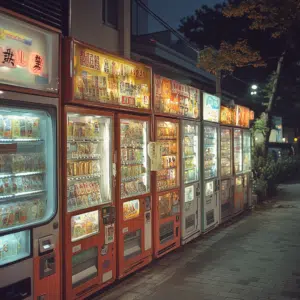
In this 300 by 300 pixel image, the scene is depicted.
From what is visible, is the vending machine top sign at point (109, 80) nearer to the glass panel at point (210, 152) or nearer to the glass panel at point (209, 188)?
the glass panel at point (210, 152)

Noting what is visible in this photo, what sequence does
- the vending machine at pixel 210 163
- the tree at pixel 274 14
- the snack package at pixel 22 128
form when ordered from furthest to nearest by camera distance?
1. the tree at pixel 274 14
2. the vending machine at pixel 210 163
3. the snack package at pixel 22 128

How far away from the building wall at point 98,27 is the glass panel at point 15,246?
5.96 m

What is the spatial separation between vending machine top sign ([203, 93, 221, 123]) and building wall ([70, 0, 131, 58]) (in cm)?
337

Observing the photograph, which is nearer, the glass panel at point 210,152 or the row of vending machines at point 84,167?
the row of vending machines at point 84,167

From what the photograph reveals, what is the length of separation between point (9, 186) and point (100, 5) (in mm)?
7824

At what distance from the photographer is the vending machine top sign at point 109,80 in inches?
189

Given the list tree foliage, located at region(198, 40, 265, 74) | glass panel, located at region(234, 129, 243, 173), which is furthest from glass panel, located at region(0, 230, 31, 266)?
tree foliage, located at region(198, 40, 265, 74)

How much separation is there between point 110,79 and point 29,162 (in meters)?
1.81

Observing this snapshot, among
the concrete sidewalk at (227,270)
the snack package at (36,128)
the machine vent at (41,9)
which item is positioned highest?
the machine vent at (41,9)

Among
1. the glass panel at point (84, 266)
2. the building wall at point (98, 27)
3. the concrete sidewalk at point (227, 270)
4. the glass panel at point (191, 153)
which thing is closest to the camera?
the glass panel at point (84, 266)

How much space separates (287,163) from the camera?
22094mm

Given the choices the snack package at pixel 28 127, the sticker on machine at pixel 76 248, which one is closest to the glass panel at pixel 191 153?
the sticker on machine at pixel 76 248

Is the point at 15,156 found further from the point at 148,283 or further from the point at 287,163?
the point at 287,163

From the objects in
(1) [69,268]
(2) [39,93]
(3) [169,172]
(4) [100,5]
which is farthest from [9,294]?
(4) [100,5]
